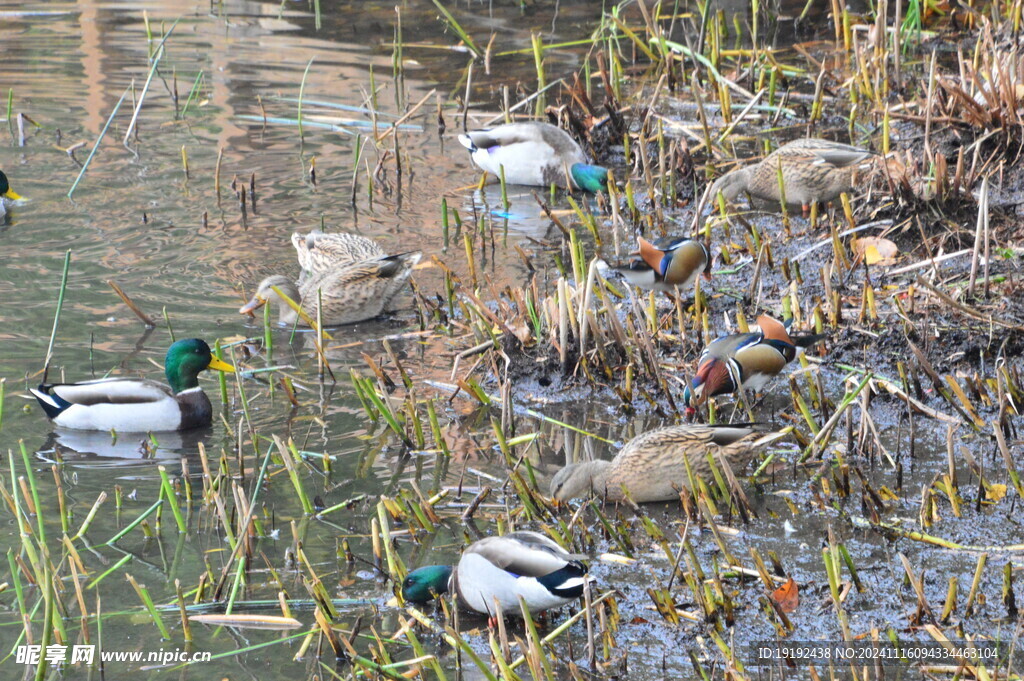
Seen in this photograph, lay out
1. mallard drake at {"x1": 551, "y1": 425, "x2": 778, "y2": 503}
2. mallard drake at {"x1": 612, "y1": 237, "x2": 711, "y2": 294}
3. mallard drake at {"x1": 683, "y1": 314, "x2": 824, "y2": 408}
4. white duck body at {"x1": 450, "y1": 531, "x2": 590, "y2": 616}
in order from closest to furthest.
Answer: white duck body at {"x1": 450, "y1": 531, "x2": 590, "y2": 616}, mallard drake at {"x1": 551, "y1": 425, "x2": 778, "y2": 503}, mallard drake at {"x1": 683, "y1": 314, "x2": 824, "y2": 408}, mallard drake at {"x1": 612, "y1": 237, "x2": 711, "y2": 294}

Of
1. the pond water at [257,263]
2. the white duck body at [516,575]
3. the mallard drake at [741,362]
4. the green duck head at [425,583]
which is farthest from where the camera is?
the mallard drake at [741,362]

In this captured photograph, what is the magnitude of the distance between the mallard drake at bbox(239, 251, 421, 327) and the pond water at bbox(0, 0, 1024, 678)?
14cm

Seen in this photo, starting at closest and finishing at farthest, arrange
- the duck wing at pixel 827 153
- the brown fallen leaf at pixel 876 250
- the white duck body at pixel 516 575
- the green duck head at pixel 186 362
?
the white duck body at pixel 516 575 → the green duck head at pixel 186 362 → the brown fallen leaf at pixel 876 250 → the duck wing at pixel 827 153

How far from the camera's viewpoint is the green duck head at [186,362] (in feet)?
20.9

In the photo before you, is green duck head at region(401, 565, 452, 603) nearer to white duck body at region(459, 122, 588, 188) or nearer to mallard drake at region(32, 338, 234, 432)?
mallard drake at region(32, 338, 234, 432)

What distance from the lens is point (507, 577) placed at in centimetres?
407

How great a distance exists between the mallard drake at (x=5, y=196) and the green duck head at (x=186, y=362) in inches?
133

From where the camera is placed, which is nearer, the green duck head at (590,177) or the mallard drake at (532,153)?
the green duck head at (590,177)

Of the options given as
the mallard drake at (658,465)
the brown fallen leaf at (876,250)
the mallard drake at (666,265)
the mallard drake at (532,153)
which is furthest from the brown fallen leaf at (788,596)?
the mallard drake at (532,153)

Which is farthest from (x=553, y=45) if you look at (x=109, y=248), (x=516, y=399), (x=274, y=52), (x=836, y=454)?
(x=836, y=454)

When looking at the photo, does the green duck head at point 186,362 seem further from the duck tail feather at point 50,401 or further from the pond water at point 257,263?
the duck tail feather at point 50,401

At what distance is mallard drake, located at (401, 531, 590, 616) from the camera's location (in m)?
3.99

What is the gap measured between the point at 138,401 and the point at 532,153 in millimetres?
4117

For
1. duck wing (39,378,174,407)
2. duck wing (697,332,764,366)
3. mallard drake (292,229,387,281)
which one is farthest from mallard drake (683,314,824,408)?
mallard drake (292,229,387,281)
